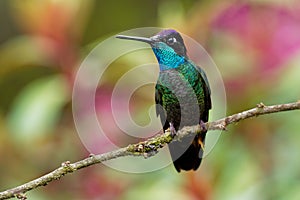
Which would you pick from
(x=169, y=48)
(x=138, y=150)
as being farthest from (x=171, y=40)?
(x=138, y=150)

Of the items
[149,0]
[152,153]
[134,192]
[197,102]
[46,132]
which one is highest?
[149,0]

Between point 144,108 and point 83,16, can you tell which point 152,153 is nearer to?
point 144,108

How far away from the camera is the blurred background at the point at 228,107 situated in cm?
259

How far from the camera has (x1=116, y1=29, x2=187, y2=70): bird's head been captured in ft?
5.20

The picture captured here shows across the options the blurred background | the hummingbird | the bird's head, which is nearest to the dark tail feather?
the hummingbird

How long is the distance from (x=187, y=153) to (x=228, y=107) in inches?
42.2

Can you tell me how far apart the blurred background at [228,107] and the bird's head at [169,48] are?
29.8 inches

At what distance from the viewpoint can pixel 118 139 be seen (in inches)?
118

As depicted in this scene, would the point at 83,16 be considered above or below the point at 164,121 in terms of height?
above

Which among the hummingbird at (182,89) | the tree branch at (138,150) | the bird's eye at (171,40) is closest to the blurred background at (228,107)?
the hummingbird at (182,89)

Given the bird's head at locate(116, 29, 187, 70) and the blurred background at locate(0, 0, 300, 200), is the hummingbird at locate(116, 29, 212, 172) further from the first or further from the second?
the blurred background at locate(0, 0, 300, 200)

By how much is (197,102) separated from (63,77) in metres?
1.47

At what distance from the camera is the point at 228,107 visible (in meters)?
2.71

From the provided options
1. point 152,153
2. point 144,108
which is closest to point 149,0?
point 144,108
